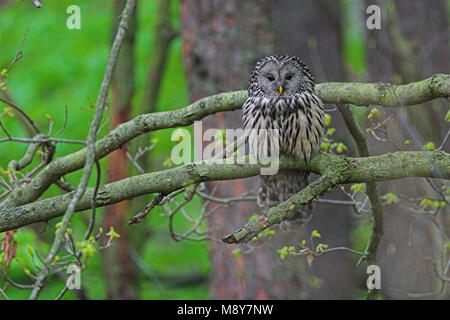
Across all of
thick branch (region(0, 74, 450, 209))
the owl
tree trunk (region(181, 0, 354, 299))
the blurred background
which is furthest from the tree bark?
thick branch (region(0, 74, 450, 209))

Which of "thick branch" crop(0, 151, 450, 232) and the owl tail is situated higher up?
the owl tail

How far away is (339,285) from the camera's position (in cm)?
963

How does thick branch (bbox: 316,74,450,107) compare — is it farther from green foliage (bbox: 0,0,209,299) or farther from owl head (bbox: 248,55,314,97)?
green foliage (bbox: 0,0,209,299)

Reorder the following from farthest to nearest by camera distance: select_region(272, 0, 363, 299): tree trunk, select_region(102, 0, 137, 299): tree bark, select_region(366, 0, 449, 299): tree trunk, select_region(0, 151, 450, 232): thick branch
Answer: select_region(272, 0, 363, 299): tree trunk < select_region(102, 0, 137, 299): tree bark < select_region(366, 0, 449, 299): tree trunk < select_region(0, 151, 450, 232): thick branch

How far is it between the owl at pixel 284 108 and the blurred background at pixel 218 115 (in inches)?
18.6

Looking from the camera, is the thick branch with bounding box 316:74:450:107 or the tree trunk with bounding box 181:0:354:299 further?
the tree trunk with bounding box 181:0:354:299

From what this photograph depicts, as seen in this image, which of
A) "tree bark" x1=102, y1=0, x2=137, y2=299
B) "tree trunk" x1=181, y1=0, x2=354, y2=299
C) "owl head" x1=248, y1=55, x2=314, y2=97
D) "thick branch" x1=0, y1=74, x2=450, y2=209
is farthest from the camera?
"tree bark" x1=102, y1=0, x2=137, y2=299

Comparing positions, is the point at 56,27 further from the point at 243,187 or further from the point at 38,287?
the point at 38,287

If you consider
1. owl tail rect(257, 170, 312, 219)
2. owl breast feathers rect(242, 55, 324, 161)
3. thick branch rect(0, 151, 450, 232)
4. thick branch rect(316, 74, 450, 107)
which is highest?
owl breast feathers rect(242, 55, 324, 161)

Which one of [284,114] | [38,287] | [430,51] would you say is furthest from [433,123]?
[38,287]

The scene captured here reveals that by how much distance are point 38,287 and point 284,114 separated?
2522 mm

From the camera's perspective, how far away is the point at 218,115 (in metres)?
7.26

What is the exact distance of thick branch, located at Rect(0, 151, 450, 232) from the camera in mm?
4094

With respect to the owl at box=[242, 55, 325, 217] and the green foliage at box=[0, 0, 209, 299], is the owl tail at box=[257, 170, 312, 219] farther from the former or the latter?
the green foliage at box=[0, 0, 209, 299]
